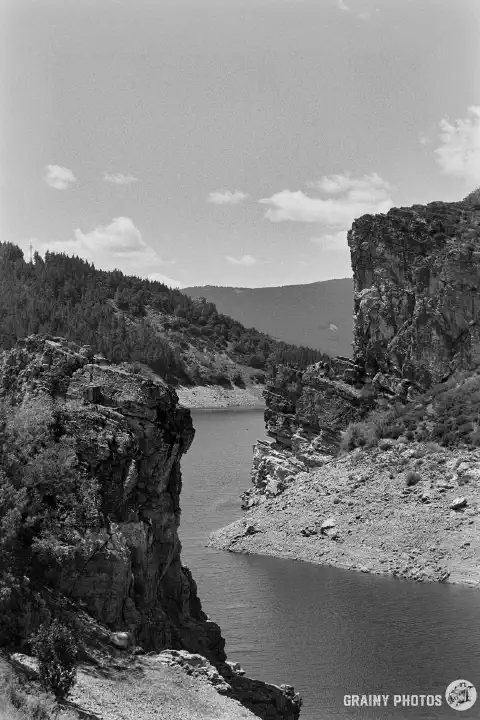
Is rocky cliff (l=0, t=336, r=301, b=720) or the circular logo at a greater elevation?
rocky cliff (l=0, t=336, r=301, b=720)

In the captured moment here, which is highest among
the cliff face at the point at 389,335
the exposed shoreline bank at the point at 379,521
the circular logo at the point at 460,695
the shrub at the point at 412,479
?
the cliff face at the point at 389,335

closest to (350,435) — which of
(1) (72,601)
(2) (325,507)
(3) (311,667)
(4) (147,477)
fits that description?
(2) (325,507)

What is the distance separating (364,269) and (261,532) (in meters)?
25.3

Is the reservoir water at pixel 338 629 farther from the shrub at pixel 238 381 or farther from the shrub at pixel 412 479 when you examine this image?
the shrub at pixel 238 381

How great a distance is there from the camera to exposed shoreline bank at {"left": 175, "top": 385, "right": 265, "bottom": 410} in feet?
586

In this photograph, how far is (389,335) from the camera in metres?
59.5

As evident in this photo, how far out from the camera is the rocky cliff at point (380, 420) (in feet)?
130

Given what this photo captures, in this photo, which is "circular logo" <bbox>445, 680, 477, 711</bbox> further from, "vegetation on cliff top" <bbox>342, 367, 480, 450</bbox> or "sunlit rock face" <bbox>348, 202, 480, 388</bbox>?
"sunlit rock face" <bbox>348, 202, 480, 388</bbox>

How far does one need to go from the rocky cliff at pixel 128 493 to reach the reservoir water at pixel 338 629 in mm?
5313

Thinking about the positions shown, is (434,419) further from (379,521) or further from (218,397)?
(218,397)

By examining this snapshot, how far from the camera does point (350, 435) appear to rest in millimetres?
52000

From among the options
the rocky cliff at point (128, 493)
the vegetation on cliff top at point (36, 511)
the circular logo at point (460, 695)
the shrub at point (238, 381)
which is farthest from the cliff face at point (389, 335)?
the shrub at point (238, 381)

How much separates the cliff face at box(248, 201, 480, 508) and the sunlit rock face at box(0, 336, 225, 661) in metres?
32.6

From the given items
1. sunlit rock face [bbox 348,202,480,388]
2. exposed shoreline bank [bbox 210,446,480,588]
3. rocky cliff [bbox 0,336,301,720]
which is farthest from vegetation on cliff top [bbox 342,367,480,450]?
rocky cliff [bbox 0,336,301,720]
